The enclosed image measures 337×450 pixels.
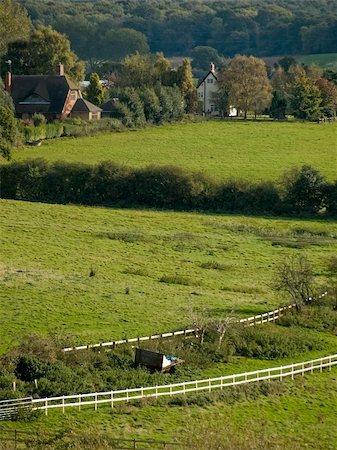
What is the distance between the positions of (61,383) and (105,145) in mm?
47668

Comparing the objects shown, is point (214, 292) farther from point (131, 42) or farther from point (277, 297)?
point (131, 42)

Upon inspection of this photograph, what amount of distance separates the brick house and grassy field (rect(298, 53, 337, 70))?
226 feet

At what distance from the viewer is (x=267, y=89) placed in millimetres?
94438

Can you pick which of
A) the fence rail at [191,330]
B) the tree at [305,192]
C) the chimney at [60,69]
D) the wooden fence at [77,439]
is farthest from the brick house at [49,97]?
the wooden fence at [77,439]

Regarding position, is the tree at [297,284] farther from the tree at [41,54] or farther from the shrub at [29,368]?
the tree at [41,54]

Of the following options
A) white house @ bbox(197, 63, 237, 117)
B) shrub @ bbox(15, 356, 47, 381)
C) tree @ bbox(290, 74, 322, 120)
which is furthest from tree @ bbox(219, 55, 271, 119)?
shrub @ bbox(15, 356, 47, 381)

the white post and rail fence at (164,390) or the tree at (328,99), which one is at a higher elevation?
the tree at (328,99)

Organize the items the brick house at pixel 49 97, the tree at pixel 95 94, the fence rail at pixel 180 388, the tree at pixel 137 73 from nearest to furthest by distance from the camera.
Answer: the fence rail at pixel 180 388 → the brick house at pixel 49 97 → the tree at pixel 95 94 → the tree at pixel 137 73

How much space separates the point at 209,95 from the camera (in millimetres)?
101312

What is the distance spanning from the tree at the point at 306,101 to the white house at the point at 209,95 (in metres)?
6.47

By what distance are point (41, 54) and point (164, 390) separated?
6657cm

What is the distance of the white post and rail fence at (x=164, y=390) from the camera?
28.4 m

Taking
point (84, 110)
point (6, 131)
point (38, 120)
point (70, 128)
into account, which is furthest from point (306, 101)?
point (6, 131)

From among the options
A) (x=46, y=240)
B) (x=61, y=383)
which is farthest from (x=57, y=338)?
(x=46, y=240)
